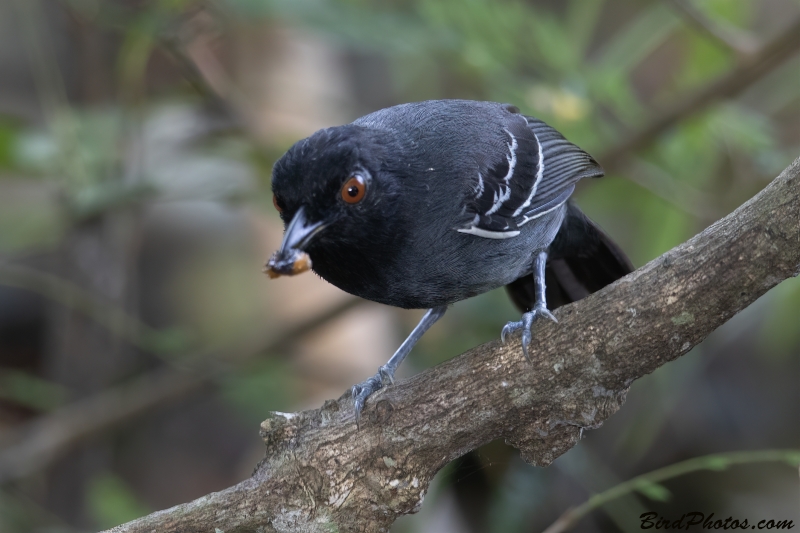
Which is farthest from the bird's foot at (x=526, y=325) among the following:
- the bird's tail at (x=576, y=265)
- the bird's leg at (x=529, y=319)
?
the bird's tail at (x=576, y=265)

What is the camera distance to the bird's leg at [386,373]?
2721mm

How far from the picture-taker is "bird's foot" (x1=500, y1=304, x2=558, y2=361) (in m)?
2.54

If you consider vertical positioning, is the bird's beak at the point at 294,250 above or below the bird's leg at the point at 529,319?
above

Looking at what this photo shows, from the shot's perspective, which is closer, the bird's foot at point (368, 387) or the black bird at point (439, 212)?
the black bird at point (439, 212)

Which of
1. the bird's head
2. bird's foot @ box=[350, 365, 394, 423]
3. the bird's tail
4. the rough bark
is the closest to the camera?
the rough bark

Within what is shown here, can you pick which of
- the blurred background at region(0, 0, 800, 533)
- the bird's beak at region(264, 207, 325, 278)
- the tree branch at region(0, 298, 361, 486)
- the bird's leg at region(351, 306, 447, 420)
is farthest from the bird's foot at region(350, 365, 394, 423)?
the tree branch at region(0, 298, 361, 486)

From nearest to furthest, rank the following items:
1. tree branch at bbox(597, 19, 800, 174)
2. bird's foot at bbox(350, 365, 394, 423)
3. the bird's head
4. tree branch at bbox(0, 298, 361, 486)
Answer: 1. the bird's head
2. bird's foot at bbox(350, 365, 394, 423)
3. tree branch at bbox(597, 19, 800, 174)
4. tree branch at bbox(0, 298, 361, 486)

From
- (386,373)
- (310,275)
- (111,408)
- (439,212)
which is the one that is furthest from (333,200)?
(310,275)

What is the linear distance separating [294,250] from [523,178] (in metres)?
1.18

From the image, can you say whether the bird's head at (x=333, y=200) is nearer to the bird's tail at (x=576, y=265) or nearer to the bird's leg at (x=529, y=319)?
the bird's leg at (x=529, y=319)

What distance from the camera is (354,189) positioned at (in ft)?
8.41

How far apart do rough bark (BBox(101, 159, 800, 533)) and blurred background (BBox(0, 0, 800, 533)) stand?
0.79 ft

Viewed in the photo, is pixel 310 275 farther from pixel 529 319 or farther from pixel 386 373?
pixel 529 319

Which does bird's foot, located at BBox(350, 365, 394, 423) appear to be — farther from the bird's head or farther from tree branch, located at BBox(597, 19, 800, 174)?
tree branch, located at BBox(597, 19, 800, 174)
